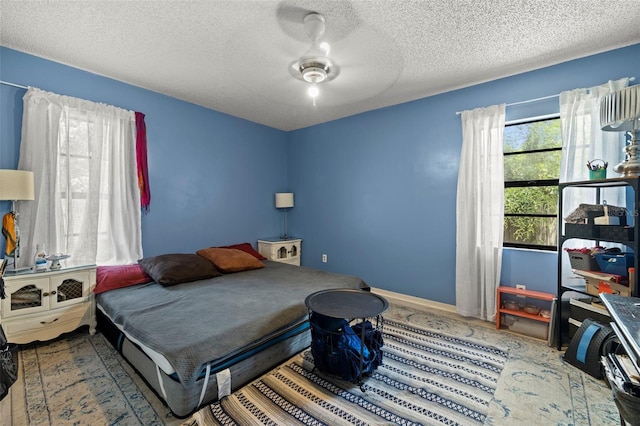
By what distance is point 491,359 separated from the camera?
2127mm

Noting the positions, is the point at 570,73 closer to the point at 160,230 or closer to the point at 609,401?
the point at 609,401

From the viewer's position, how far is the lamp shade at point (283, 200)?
4.48 metres

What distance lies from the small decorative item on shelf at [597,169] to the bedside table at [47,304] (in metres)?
4.19

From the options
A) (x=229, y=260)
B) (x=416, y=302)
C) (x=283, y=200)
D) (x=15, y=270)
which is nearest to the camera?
(x=15, y=270)

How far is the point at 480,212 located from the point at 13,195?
404cm

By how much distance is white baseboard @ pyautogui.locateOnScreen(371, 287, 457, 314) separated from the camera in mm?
3135

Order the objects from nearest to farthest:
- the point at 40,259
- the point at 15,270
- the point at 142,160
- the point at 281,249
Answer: the point at 15,270 → the point at 40,259 → the point at 142,160 → the point at 281,249

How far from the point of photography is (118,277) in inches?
101

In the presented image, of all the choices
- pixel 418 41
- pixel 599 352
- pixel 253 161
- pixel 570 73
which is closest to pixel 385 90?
pixel 418 41

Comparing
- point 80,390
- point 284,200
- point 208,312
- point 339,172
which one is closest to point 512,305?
point 339,172

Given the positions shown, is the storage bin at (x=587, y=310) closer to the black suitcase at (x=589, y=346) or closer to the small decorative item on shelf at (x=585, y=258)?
the black suitcase at (x=589, y=346)

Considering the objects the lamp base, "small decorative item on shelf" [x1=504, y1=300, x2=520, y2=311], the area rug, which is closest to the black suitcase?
"small decorative item on shelf" [x1=504, y1=300, x2=520, y2=311]

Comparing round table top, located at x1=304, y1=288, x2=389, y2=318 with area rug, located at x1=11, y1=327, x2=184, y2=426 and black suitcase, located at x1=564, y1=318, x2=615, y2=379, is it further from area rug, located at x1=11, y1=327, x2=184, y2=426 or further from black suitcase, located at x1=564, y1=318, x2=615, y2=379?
black suitcase, located at x1=564, y1=318, x2=615, y2=379

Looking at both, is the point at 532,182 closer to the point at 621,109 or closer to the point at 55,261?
the point at 621,109
